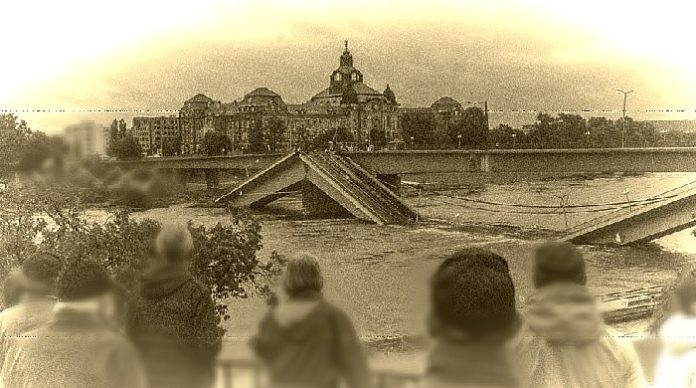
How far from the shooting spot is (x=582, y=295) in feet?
7.86

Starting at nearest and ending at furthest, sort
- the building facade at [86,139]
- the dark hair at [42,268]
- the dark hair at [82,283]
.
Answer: the dark hair at [82,283] < the dark hair at [42,268] < the building facade at [86,139]

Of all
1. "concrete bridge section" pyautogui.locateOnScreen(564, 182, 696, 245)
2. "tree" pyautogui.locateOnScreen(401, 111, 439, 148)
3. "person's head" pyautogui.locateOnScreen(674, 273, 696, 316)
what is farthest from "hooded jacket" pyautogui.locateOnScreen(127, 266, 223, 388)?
"person's head" pyautogui.locateOnScreen(674, 273, 696, 316)

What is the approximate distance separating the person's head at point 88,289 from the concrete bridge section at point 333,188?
23.3 inches

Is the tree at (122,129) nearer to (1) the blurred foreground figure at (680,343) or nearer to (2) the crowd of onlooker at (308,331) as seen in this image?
(2) the crowd of onlooker at (308,331)

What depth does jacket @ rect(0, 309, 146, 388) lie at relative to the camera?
244 centimetres

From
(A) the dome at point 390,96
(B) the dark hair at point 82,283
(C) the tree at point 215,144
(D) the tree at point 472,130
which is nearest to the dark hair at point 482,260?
(D) the tree at point 472,130

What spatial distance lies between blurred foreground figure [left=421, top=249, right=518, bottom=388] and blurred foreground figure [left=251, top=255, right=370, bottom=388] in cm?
22

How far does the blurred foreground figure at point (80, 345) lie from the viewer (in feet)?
8.00

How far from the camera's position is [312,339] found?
233 centimetres

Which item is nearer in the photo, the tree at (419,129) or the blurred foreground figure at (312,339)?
the blurred foreground figure at (312,339)

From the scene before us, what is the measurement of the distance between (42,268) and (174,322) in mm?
506

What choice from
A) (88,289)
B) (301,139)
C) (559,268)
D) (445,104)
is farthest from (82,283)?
(559,268)

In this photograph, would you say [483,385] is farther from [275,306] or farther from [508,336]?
[275,306]

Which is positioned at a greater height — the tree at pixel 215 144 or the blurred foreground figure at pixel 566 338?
the tree at pixel 215 144
